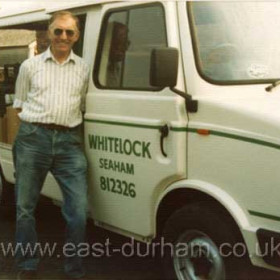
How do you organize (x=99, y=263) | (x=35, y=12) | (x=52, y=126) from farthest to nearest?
(x=35, y=12)
(x=99, y=263)
(x=52, y=126)

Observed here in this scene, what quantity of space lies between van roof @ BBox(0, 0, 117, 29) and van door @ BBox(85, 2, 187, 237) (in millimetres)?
352

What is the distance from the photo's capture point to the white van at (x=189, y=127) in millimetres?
3557

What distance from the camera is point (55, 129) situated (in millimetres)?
4484

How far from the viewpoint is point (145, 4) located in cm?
417

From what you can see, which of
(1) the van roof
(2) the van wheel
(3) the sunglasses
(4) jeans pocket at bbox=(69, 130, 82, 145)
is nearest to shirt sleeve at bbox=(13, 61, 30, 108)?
(3) the sunglasses

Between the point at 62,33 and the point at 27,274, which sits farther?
the point at 27,274

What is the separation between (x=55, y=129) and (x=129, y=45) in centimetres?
79

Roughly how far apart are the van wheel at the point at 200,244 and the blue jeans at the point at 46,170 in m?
→ 0.75

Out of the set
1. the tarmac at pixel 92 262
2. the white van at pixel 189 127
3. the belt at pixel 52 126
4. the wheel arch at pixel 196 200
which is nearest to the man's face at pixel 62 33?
the white van at pixel 189 127

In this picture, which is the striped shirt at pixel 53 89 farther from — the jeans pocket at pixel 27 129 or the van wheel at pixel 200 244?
the van wheel at pixel 200 244

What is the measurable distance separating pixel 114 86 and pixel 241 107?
1.14 m

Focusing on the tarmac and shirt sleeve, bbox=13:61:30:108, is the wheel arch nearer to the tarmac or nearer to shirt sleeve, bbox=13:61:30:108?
the tarmac

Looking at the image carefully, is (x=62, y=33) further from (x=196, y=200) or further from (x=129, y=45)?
(x=196, y=200)

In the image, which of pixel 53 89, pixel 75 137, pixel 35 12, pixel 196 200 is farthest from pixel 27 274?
pixel 35 12
